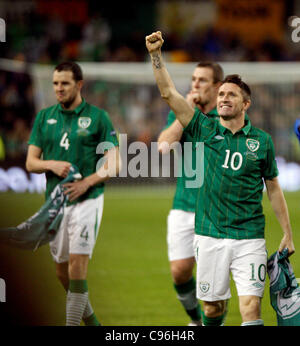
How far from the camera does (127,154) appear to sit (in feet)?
56.8

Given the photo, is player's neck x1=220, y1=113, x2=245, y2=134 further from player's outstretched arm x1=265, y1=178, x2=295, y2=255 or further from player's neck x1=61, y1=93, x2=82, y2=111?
player's neck x1=61, y1=93, x2=82, y2=111

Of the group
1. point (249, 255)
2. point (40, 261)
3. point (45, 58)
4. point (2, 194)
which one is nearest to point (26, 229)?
point (249, 255)

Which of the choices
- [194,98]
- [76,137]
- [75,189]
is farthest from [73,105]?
[194,98]

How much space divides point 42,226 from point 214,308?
153 cm

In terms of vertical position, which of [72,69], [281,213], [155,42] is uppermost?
[155,42]

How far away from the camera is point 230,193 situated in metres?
5.38

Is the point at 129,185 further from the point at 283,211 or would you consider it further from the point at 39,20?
the point at 283,211

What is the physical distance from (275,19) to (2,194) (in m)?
12.3

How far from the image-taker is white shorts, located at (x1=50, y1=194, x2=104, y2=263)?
6.20 metres

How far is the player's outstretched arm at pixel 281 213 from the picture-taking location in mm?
5430

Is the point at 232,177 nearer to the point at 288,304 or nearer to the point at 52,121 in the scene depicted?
the point at 288,304

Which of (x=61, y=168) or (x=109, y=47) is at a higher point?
(x=109, y=47)

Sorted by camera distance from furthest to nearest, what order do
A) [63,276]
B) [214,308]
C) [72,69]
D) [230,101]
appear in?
[63,276]
[72,69]
[214,308]
[230,101]

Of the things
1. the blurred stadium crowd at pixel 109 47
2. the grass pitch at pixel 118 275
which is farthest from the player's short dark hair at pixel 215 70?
the blurred stadium crowd at pixel 109 47
